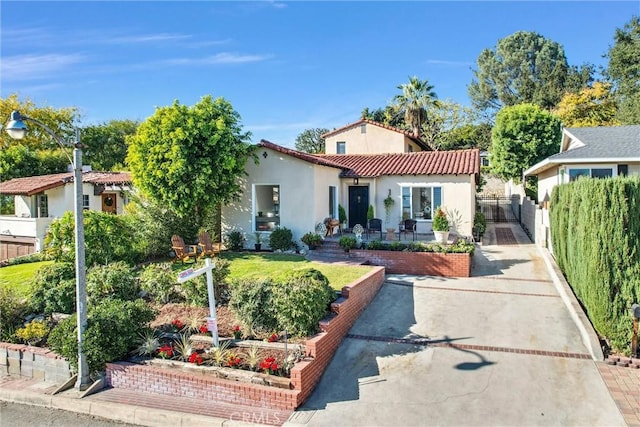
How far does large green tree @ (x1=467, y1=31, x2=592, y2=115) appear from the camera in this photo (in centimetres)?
5222

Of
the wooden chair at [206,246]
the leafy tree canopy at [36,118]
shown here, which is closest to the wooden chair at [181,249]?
the wooden chair at [206,246]

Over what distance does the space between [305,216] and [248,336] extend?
29.7 feet

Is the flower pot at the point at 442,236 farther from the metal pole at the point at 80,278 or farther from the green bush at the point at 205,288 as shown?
the metal pole at the point at 80,278

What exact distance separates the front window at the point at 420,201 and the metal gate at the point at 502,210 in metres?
13.6

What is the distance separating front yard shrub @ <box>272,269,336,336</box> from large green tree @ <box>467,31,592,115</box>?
51252 millimetres

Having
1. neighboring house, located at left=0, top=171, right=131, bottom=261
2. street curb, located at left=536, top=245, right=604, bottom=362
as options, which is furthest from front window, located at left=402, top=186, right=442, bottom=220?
neighboring house, located at left=0, top=171, right=131, bottom=261

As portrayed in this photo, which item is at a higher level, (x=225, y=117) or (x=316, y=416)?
(x=225, y=117)

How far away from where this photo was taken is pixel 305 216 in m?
17.5

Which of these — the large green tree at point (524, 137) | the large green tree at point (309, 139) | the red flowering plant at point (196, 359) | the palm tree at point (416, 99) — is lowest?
→ the red flowering plant at point (196, 359)

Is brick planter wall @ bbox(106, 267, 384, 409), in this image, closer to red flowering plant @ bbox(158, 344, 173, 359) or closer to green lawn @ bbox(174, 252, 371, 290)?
red flowering plant @ bbox(158, 344, 173, 359)

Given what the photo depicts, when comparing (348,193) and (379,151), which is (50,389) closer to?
(348,193)

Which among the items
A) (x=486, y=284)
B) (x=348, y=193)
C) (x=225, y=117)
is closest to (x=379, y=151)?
(x=348, y=193)

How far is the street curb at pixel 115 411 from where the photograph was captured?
688 centimetres

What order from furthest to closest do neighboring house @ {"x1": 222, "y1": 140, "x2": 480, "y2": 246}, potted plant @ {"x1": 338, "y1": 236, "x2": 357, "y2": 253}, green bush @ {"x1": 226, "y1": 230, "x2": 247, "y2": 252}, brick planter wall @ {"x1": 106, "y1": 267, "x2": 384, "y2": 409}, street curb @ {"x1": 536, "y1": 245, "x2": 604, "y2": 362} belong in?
green bush @ {"x1": 226, "y1": 230, "x2": 247, "y2": 252}, neighboring house @ {"x1": 222, "y1": 140, "x2": 480, "y2": 246}, potted plant @ {"x1": 338, "y1": 236, "x2": 357, "y2": 253}, street curb @ {"x1": 536, "y1": 245, "x2": 604, "y2": 362}, brick planter wall @ {"x1": 106, "y1": 267, "x2": 384, "y2": 409}
